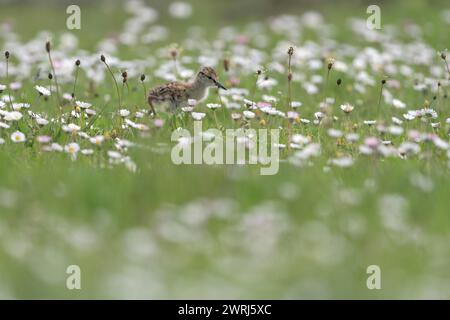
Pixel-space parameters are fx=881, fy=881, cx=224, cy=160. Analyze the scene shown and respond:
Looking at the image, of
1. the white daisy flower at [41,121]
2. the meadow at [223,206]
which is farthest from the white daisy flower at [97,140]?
the white daisy flower at [41,121]

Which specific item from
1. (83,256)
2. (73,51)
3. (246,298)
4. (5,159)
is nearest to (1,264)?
(83,256)

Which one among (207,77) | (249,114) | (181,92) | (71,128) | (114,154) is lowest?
(114,154)

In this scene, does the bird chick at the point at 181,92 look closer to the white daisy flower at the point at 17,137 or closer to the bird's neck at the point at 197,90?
the bird's neck at the point at 197,90

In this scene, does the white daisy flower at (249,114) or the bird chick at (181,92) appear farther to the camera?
the bird chick at (181,92)

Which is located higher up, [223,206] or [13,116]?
[13,116]

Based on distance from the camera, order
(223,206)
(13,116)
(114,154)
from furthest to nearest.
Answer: (13,116) < (114,154) < (223,206)

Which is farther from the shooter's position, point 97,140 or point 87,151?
point 97,140

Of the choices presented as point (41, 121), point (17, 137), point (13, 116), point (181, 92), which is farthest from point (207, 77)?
point (17, 137)

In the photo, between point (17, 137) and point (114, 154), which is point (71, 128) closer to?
point (17, 137)
